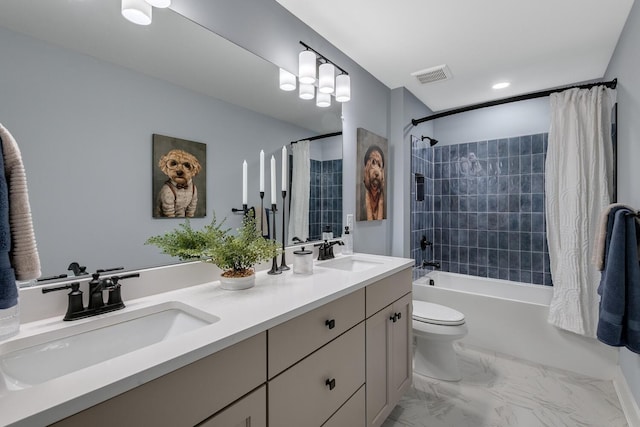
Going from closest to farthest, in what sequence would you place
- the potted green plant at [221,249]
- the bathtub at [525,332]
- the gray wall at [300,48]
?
the potted green plant at [221,249] → the gray wall at [300,48] → the bathtub at [525,332]

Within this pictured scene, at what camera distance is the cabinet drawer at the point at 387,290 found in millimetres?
1400

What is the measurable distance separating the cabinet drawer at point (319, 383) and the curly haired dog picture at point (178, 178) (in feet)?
2.43

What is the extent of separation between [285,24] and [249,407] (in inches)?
72.7

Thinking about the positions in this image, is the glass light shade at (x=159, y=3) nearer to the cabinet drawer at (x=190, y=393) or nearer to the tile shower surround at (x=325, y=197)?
the tile shower surround at (x=325, y=197)

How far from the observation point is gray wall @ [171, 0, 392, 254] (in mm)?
1374

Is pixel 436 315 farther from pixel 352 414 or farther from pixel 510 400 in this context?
pixel 352 414

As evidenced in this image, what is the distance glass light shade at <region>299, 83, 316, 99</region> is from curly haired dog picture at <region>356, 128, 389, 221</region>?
55 centimetres

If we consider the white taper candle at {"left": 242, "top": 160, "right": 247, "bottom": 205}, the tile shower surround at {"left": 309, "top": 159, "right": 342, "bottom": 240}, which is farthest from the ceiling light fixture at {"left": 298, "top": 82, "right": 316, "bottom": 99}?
the white taper candle at {"left": 242, "top": 160, "right": 247, "bottom": 205}

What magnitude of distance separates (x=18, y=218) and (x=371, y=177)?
82.9 inches

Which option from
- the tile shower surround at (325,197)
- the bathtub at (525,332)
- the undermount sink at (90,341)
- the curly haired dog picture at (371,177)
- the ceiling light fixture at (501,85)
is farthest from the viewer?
the ceiling light fixture at (501,85)

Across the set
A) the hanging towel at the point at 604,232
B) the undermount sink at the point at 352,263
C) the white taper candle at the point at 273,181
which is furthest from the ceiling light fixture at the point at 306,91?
the hanging towel at the point at 604,232

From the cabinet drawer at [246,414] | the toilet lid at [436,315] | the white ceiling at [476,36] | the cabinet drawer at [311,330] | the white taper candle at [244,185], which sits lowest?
the toilet lid at [436,315]

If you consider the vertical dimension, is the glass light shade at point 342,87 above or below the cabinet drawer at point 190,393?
above

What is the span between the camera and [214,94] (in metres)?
1.32
